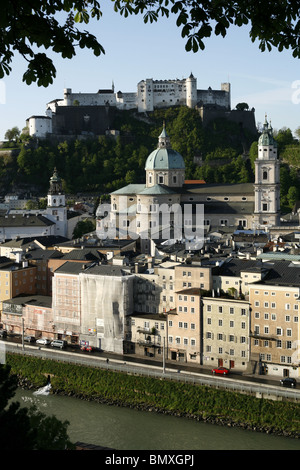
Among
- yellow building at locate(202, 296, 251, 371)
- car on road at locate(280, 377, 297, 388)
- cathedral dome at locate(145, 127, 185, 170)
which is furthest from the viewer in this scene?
cathedral dome at locate(145, 127, 185, 170)

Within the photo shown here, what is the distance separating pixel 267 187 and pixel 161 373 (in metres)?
19.7

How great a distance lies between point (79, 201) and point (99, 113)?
1176 centimetres

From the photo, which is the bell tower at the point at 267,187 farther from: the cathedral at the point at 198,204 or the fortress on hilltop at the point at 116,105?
the fortress on hilltop at the point at 116,105

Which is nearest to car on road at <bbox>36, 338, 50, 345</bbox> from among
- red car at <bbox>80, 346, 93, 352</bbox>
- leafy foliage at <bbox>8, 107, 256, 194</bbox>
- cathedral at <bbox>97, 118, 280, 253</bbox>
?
red car at <bbox>80, 346, 93, 352</bbox>

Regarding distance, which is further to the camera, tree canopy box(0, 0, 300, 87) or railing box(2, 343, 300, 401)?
railing box(2, 343, 300, 401)

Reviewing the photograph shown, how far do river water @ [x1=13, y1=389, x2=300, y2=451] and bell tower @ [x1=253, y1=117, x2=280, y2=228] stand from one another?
19324 mm

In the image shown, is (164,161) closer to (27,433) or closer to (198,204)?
(198,204)

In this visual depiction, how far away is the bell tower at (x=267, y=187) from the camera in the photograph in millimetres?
34219

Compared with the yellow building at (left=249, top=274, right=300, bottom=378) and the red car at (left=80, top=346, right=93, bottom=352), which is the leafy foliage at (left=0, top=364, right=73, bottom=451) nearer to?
the yellow building at (left=249, top=274, right=300, bottom=378)

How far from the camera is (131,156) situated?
51.6m

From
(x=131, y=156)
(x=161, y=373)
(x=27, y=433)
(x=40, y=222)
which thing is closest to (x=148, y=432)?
(x=161, y=373)

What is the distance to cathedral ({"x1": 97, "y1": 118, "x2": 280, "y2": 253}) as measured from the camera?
3366 cm

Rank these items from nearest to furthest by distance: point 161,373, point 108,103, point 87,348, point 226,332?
point 161,373, point 226,332, point 87,348, point 108,103
